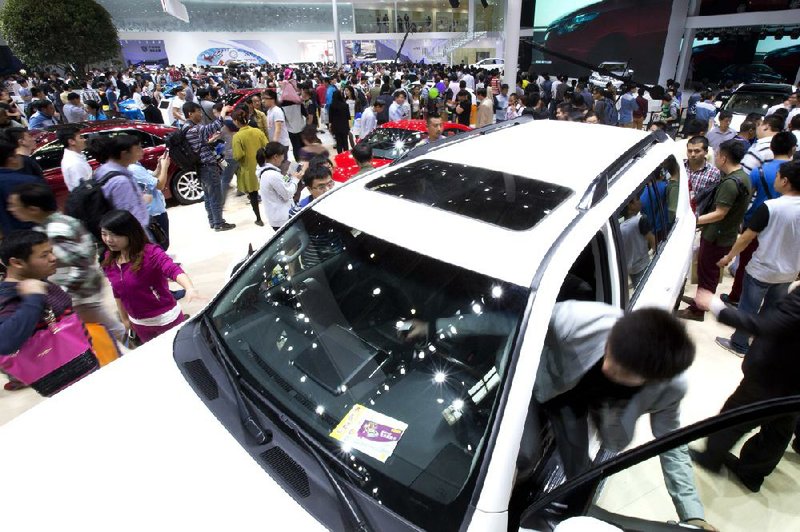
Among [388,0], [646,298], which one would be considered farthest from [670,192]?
[388,0]

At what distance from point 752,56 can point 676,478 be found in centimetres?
2056

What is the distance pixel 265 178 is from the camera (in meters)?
4.75

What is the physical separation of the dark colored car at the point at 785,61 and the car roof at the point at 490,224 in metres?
17.3

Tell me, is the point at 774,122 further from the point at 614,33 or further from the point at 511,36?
the point at 614,33

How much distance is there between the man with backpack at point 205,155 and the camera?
6027 millimetres

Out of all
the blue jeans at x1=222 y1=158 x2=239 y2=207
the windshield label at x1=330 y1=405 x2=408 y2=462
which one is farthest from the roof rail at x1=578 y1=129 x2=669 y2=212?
the blue jeans at x1=222 y1=158 x2=239 y2=207

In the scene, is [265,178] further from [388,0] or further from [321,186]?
[388,0]

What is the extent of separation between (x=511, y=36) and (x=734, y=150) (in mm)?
7894

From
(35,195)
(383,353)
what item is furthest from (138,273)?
(383,353)

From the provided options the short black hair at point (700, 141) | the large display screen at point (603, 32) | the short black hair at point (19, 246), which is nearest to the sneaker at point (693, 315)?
the short black hair at point (700, 141)

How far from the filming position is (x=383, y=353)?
1.78 metres

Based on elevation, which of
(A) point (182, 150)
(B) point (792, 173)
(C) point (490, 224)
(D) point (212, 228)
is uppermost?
(C) point (490, 224)

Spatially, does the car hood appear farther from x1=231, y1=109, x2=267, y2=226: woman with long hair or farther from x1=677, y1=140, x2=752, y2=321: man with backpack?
x1=231, y1=109, x2=267, y2=226: woman with long hair

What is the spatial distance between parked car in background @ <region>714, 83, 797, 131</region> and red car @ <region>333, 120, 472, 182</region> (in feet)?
22.1
